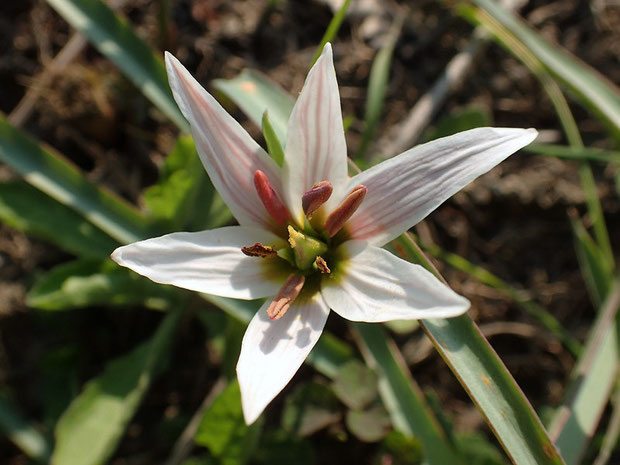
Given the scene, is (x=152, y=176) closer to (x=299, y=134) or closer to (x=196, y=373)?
(x=196, y=373)

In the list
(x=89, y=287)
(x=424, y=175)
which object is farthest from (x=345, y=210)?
(x=89, y=287)

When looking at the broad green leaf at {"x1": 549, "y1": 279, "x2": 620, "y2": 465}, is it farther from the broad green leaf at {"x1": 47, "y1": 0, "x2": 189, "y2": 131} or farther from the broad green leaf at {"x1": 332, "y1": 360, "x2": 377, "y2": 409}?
the broad green leaf at {"x1": 47, "y1": 0, "x2": 189, "y2": 131}

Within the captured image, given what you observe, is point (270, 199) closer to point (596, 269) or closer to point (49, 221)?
point (49, 221)

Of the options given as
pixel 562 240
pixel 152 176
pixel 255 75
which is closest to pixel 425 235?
pixel 562 240

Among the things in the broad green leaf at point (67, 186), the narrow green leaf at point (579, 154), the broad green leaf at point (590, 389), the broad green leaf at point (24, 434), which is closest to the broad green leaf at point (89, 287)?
the broad green leaf at point (67, 186)

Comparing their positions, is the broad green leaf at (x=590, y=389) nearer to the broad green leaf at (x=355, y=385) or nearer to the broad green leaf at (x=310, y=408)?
the broad green leaf at (x=355, y=385)

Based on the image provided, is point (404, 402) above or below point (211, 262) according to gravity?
below

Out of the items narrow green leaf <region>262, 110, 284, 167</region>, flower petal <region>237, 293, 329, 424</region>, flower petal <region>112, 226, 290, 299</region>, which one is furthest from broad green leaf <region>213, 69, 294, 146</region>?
flower petal <region>237, 293, 329, 424</region>
